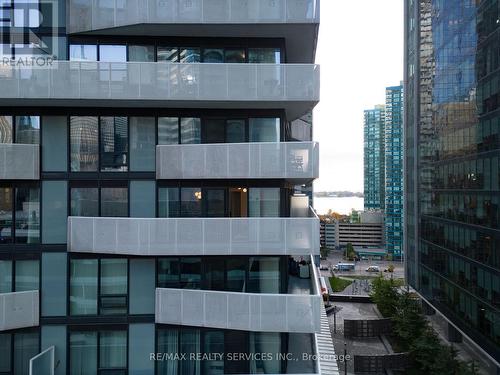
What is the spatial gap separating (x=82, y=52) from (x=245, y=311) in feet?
27.8

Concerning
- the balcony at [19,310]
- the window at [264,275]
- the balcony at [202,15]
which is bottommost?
the balcony at [19,310]

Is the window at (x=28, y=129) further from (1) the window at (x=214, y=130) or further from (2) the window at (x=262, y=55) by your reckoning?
(2) the window at (x=262, y=55)

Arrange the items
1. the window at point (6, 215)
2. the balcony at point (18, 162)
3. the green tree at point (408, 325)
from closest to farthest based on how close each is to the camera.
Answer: the balcony at point (18, 162)
the window at point (6, 215)
the green tree at point (408, 325)

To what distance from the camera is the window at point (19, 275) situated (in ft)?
37.8

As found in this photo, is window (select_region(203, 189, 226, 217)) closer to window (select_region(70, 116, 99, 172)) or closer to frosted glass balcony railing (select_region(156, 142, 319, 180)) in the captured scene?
frosted glass balcony railing (select_region(156, 142, 319, 180))

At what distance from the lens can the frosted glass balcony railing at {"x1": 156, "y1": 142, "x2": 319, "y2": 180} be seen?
10.9 m

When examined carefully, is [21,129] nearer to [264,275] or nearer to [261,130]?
[261,130]

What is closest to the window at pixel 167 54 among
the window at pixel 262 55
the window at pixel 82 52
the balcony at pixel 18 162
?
the window at pixel 82 52

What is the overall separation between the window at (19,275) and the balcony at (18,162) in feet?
8.00

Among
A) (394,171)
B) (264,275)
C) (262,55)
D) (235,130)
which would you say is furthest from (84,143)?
(394,171)

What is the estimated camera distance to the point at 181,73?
10.9 metres

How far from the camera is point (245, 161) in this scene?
10969mm

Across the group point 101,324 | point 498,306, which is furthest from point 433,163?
point 101,324

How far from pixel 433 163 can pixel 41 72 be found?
4020 cm
